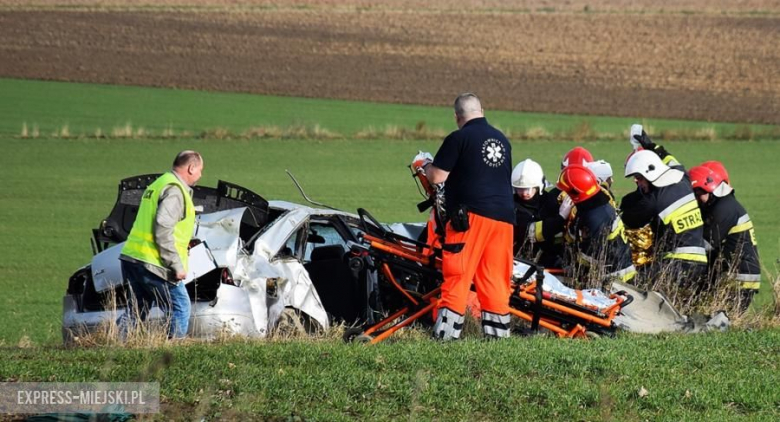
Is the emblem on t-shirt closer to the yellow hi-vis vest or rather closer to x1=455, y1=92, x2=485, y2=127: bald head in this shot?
x1=455, y1=92, x2=485, y2=127: bald head

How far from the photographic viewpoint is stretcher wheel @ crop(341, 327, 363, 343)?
8609 millimetres

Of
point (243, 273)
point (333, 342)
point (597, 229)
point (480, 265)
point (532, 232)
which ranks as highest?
point (597, 229)

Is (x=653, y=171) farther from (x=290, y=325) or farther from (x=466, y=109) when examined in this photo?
(x=290, y=325)

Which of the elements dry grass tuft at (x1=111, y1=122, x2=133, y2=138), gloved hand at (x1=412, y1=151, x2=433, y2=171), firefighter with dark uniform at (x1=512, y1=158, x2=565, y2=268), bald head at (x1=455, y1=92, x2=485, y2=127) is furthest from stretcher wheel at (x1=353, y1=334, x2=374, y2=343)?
dry grass tuft at (x1=111, y1=122, x2=133, y2=138)

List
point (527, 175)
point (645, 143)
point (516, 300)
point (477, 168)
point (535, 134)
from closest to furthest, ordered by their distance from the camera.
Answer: point (477, 168)
point (516, 300)
point (527, 175)
point (645, 143)
point (535, 134)

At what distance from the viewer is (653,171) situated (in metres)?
10.9

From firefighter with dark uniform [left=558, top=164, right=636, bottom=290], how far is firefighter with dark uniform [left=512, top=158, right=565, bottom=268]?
512mm

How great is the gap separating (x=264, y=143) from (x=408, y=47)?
74.4 ft

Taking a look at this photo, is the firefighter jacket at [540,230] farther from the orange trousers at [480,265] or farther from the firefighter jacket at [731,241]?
the orange trousers at [480,265]

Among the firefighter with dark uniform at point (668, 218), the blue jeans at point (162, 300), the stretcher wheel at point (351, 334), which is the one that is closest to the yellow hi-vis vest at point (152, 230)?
the blue jeans at point (162, 300)

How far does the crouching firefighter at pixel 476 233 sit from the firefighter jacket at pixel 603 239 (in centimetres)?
163

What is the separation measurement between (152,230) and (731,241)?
591cm

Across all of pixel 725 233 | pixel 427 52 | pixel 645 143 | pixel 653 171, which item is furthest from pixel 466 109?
pixel 427 52

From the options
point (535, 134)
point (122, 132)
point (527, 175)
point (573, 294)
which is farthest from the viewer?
point (535, 134)
